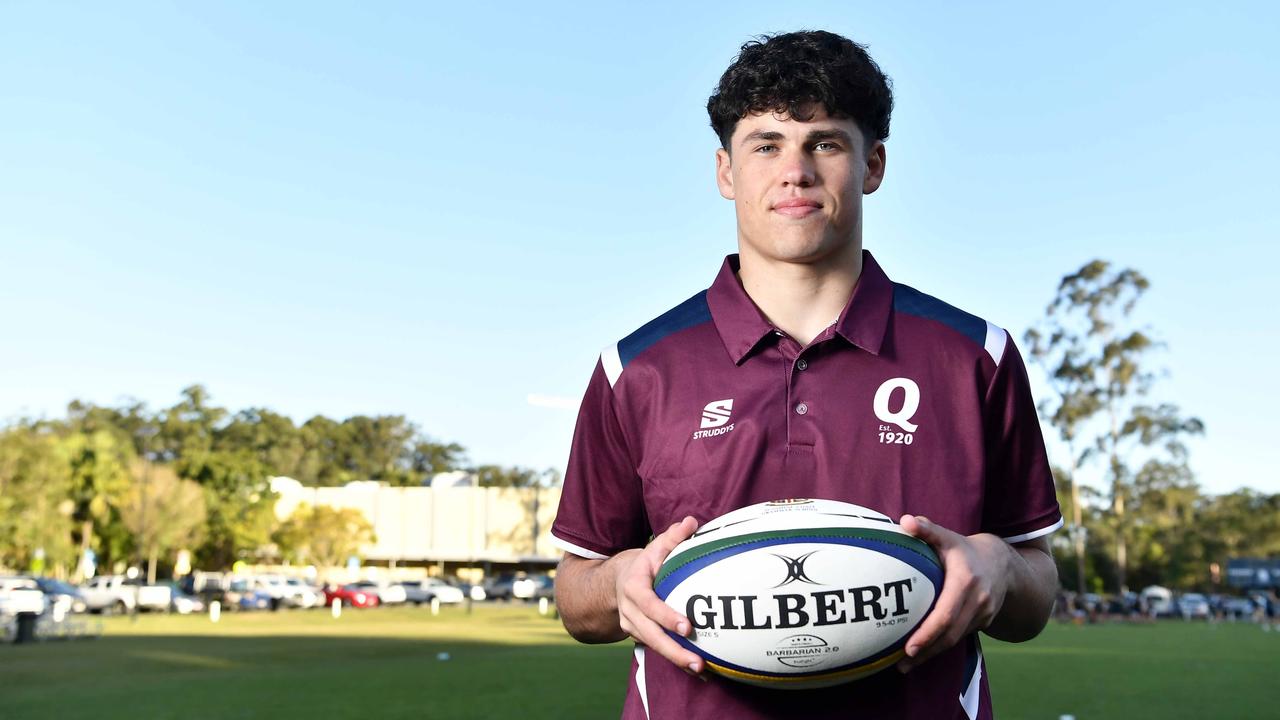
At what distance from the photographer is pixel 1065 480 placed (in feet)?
234

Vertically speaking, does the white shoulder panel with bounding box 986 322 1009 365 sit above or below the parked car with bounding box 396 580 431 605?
above

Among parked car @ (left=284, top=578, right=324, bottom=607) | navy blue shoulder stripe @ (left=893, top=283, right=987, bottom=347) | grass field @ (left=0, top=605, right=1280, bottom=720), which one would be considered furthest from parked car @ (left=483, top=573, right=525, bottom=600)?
navy blue shoulder stripe @ (left=893, top=283, right=987, bottom=347)

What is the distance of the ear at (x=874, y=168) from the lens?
8.85 ft

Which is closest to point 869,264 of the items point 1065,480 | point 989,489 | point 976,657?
point 989,489

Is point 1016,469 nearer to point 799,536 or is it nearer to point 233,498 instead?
point 799,536

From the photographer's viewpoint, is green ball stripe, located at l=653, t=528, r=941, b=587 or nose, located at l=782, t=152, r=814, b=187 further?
nose, located at l=782, t=152, r=814, b=187

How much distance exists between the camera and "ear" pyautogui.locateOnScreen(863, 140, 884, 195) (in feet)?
8.85

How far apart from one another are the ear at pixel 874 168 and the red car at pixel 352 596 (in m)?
56.0

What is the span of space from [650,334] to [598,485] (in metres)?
0.35

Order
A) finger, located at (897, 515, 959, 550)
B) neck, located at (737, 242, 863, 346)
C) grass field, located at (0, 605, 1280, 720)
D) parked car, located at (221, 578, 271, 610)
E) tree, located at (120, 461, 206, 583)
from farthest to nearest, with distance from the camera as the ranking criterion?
1. tree, located at (120, 461, 206, 583)
2. parked car, located at (221, 578, 271, 610)
3. grass field, located at (0, 605, 1280, 720)
4. neck, located at (737, 242, 863, 346)
5. finger, located at (897, 515, 959, 550)

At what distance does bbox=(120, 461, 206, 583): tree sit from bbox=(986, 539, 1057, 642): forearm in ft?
193

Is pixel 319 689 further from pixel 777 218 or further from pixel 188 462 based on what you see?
pixel 188 462

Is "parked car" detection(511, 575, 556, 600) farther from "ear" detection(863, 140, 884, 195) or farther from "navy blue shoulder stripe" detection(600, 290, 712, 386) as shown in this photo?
"ear" detection(863, 140, 884, 195)

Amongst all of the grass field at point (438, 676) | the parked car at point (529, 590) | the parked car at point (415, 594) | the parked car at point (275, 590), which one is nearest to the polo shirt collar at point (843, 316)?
the grass field at point (438, 676)
